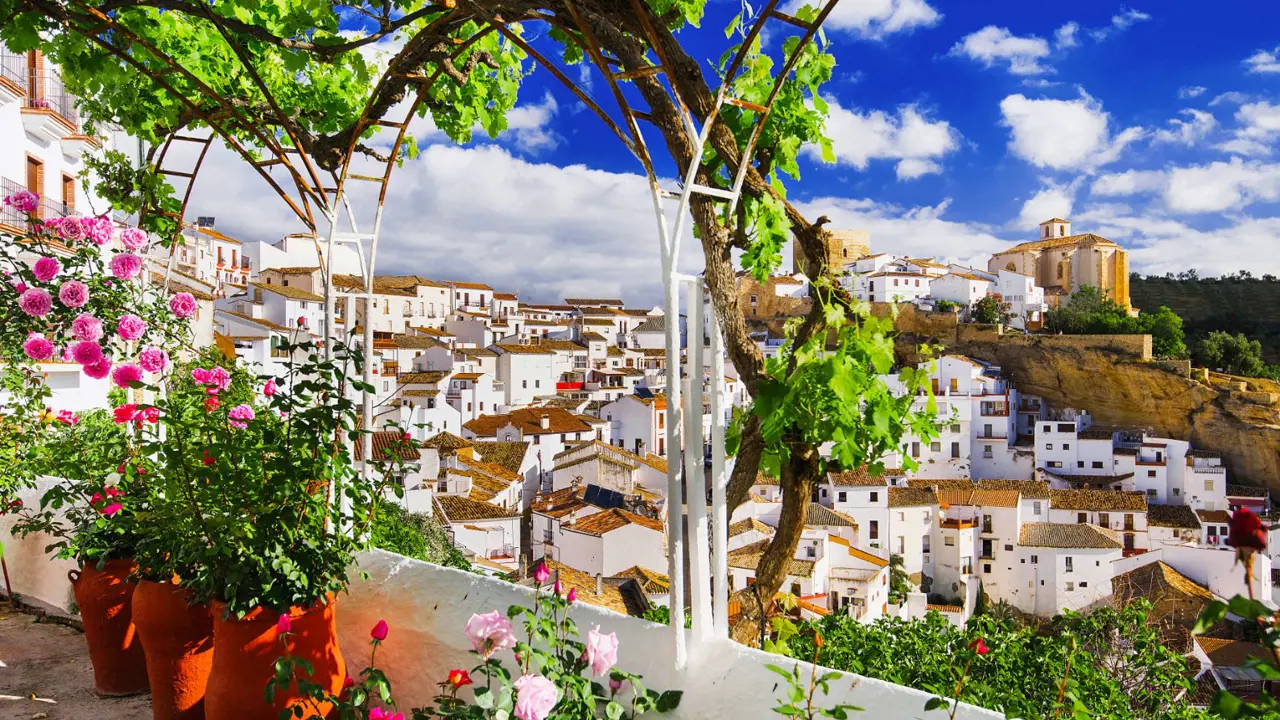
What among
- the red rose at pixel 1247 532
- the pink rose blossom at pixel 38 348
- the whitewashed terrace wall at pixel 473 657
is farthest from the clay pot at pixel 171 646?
the red rose at pixel 1247 532

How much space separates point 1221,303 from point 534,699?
Result: 65.0 m

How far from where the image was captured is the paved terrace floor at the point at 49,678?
2.14 m

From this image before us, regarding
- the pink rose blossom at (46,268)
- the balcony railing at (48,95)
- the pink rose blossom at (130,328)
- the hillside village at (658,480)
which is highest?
the balcony railing at (48,95)

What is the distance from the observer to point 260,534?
175 centimetres

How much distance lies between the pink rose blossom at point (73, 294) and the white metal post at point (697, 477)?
6.52 feet

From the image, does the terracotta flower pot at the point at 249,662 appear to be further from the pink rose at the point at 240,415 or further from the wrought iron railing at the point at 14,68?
the wrought iron railing at the point at 14,68

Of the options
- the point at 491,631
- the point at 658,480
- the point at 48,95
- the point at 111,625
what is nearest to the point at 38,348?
the point at 111,625

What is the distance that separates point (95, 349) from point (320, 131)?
147 cm

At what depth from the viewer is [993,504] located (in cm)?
2491

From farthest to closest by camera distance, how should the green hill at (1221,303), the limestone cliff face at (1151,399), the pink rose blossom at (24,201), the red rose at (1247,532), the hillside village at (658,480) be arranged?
the green hill at (1221,303) < the limestone cliff face at (1151,399) < the hillside village at (658,480) < the pink rose blossom at (24,201) < the red rose at (1247,532)

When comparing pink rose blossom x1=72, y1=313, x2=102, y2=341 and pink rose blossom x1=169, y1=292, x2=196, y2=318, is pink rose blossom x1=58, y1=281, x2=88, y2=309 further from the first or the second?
pink rose blossom x1=169, y1=292, x2=196, y2=318

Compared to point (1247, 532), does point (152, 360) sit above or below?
above

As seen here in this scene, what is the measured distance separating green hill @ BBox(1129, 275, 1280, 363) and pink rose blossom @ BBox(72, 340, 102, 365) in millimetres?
55347

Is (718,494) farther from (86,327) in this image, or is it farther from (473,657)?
(86,327)
